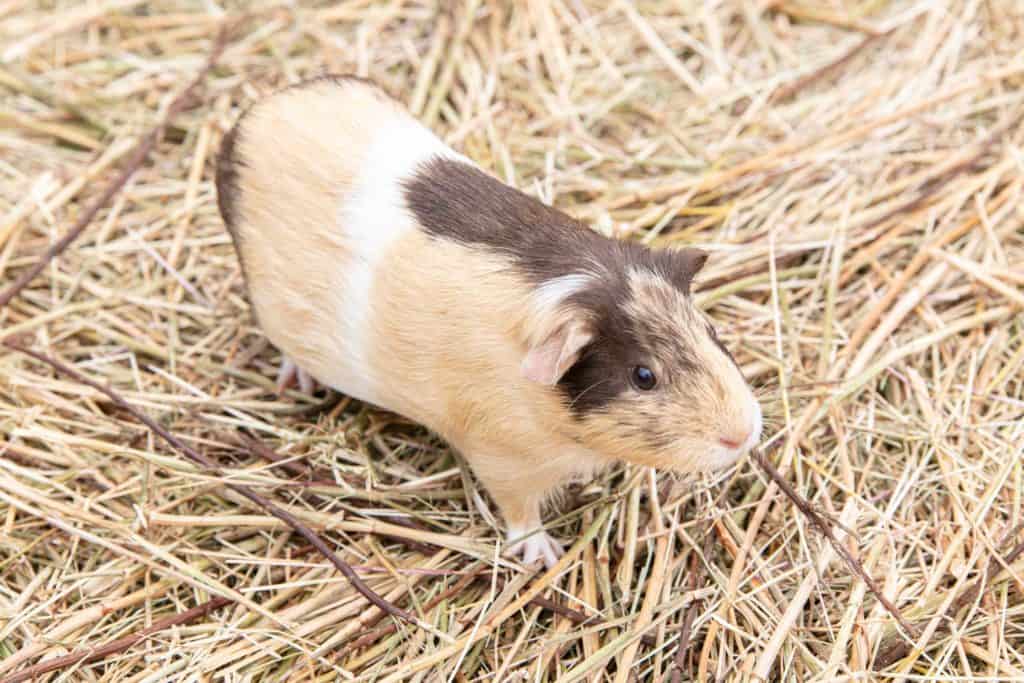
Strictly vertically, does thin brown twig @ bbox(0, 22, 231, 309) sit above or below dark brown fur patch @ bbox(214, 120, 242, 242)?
below

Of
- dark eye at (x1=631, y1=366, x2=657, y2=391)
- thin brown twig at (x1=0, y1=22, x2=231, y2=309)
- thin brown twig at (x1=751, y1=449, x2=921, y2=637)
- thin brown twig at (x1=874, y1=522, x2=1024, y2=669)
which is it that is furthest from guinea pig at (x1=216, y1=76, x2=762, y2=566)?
thin brown twig at (x1=0, y1=22, x2=231, y2=309)

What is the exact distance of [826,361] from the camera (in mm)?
3809

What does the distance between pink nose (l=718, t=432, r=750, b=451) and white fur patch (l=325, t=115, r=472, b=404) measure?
3.77 feet

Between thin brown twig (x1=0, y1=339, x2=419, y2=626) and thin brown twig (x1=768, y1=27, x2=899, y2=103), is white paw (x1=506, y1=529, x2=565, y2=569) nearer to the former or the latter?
thin brown twig (x1=0, y1=339, x2=419, y2=626)

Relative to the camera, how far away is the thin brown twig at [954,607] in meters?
3.08

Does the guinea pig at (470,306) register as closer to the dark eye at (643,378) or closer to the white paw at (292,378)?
the dark eye at (643,378)

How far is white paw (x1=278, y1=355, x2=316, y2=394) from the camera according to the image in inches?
154

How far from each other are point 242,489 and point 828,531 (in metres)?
1.91

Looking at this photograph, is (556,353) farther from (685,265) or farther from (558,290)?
(685,265)

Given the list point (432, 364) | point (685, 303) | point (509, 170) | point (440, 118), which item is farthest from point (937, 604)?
point (440, 118)

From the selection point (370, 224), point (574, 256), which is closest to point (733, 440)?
point (574, 256)

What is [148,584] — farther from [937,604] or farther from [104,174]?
[937,604]

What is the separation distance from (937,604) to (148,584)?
2518 millimetres

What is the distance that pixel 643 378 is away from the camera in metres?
2.81
